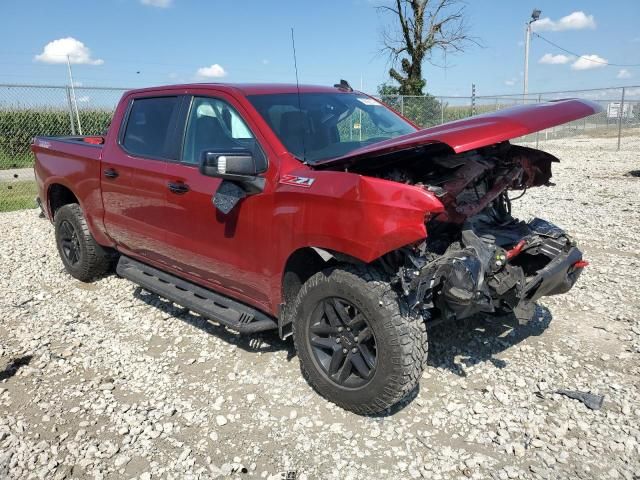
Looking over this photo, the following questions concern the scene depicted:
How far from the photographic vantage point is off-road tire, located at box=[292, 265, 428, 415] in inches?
112

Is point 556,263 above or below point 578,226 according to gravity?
above

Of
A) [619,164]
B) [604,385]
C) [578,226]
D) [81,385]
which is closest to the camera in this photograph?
[604,385]

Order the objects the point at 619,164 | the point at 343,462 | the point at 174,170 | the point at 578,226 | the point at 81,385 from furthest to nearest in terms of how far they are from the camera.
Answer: the point at 619,164
the point at 578,226
the point at 174,170
the point at 81,385
the point at 343,462

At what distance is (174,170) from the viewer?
3982 millimetres

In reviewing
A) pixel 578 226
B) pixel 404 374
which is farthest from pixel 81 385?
pixel 578 226

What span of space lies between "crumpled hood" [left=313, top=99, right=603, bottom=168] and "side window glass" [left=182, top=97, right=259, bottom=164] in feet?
2.27

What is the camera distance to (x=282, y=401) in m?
3.38

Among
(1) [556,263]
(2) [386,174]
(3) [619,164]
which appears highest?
(2) [386,174]

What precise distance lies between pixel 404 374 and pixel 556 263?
1.34 m

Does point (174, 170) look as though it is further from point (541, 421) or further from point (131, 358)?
point (541, 421)

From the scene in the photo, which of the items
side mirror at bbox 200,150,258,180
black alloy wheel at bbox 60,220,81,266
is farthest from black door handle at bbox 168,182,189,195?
black alloy wheel at bbox 60,220,81,266

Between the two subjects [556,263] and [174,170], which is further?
[174,170]

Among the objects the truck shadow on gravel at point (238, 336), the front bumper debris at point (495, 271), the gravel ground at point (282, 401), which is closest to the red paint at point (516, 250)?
the front bumper debris at point (495, 271)

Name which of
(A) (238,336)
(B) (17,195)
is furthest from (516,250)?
(B) (17,195)
